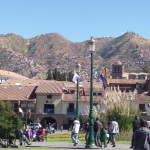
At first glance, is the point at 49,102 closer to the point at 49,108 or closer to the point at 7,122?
the point at 49,108

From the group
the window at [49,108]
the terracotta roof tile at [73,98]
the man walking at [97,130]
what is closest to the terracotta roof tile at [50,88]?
the terracotta roof tile at [73,98]

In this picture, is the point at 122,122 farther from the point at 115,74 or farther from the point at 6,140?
the point at 115,74

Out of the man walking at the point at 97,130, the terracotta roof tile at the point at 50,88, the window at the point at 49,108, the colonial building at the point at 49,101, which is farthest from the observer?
the terracotta roof tile at the point at 50,88

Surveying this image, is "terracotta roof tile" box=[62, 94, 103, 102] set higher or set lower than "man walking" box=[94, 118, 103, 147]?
higher

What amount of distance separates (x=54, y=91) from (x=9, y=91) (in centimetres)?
816

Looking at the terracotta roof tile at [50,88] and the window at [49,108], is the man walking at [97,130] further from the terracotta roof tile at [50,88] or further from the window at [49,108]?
the terracotta roof tile at [50,88]

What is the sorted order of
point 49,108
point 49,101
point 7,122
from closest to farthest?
point 7,122 → point 49,108 → point 49,101

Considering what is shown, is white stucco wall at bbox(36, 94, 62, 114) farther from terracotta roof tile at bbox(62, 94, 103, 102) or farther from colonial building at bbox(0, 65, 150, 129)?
terracotta roof tile at bbox(62, 94, 103, 102)

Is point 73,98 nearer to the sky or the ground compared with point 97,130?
nearer to the sky

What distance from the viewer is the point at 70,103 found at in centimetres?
7856

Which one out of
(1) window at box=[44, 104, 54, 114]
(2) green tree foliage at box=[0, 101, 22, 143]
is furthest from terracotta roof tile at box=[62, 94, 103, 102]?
(2) green tree foliage at box=[0, 101, 22, 143]

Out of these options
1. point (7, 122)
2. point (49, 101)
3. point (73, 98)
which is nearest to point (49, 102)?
point (49, 101)

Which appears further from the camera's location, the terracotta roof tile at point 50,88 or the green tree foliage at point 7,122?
the terracotta roof tile at point 50,88

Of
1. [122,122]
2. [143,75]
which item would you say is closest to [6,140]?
[122,122]
